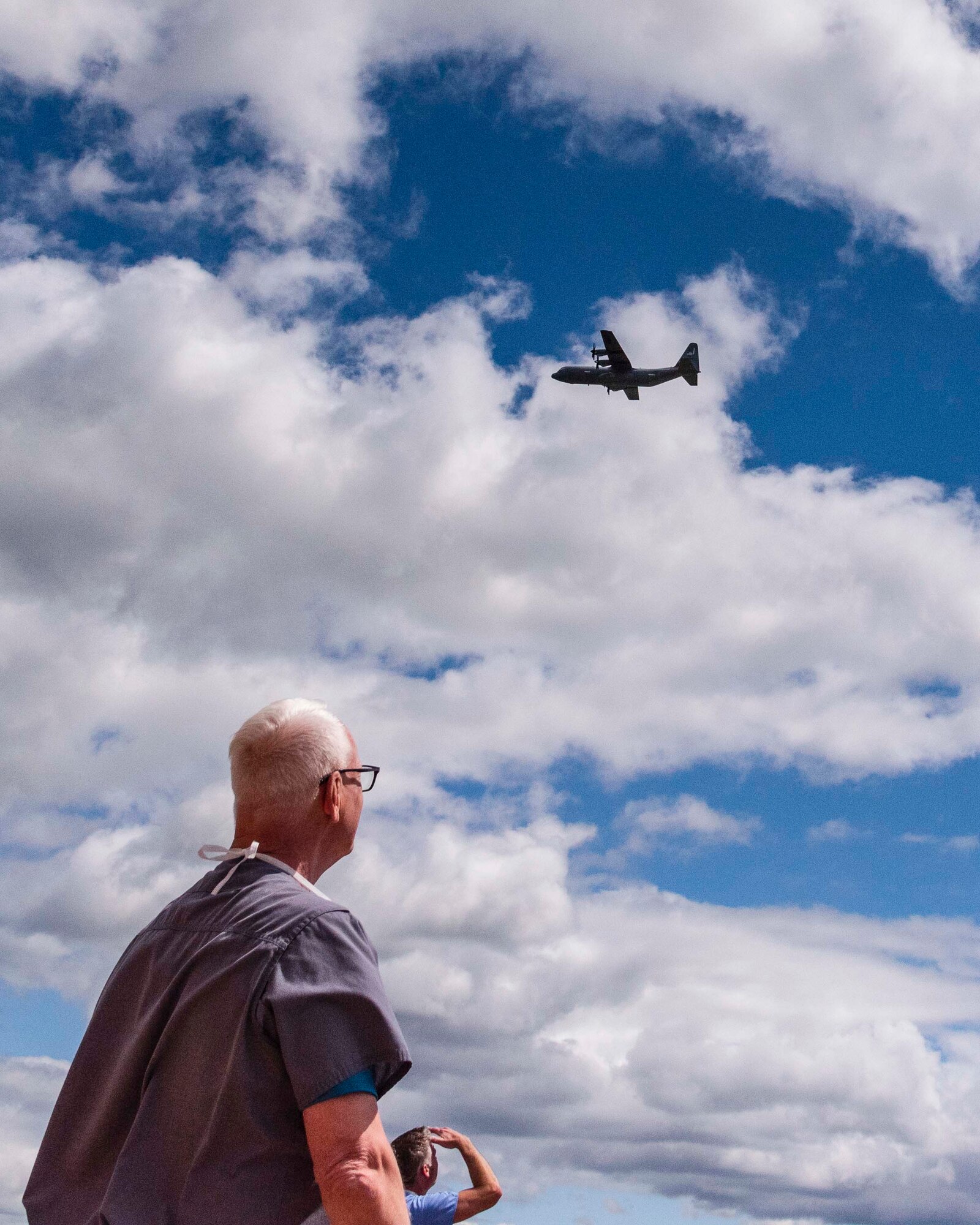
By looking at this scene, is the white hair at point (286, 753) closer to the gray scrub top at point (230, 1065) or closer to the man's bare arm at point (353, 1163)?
the gray scrub top at point (230, 1065)

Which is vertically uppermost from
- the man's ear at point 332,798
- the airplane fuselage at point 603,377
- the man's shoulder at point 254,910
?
the airplane fuselage at point 603,377

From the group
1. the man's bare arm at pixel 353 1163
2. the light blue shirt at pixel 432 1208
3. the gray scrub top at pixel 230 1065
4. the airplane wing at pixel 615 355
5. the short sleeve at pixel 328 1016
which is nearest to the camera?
the man's bare arm at pixel 353 1163

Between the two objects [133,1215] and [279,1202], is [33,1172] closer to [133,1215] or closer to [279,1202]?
[133,1215]

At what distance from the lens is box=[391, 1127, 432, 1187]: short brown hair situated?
11.0 meters

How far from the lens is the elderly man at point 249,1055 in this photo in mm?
4992

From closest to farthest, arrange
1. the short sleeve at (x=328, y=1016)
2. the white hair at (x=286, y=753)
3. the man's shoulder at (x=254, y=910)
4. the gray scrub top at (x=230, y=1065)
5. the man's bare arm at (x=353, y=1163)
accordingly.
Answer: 1. the man's bare arm at (x=353, y=1163)
2. the short sleeve at (x=328, y=1016)
3. the gray scrub top at (x=230, y=1065)
4. the man's shoulder at (x=254, y=910)
5. the white hair at (x=286, y=753)

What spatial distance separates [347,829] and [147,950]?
44.6 inches

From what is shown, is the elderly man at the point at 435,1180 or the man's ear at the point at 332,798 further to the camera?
the elderly man at the point at 435,1180

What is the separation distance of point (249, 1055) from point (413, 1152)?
21.5 feet

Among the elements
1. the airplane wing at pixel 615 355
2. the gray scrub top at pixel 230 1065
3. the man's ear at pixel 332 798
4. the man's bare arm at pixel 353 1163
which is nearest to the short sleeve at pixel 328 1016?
the gray scrub top at pixel 230 1065

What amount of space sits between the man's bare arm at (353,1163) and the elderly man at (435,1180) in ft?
21.1

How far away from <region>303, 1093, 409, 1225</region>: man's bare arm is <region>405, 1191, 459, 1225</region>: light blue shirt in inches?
258

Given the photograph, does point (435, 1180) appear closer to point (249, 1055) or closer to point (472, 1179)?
point (472, 1179)

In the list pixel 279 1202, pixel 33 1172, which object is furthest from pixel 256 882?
pixel 33 1172
